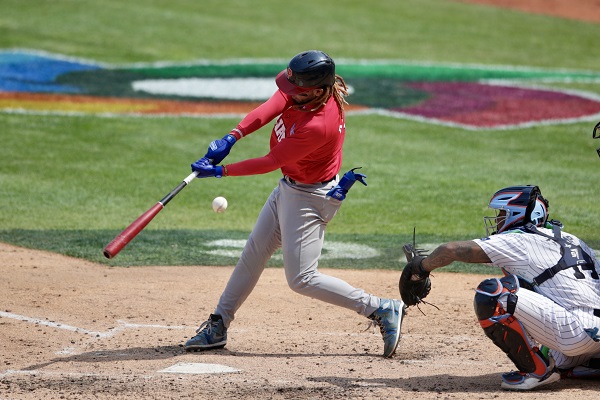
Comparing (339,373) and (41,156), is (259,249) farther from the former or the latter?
(41,156)

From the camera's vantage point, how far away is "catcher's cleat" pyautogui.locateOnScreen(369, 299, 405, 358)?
618 centimetres

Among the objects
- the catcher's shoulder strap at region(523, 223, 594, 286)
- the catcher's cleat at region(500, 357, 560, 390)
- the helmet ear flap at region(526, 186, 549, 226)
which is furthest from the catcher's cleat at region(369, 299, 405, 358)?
the helmet ear flap at region(526, 186, 549, 226)

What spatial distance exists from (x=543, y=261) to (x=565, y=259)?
125 mm

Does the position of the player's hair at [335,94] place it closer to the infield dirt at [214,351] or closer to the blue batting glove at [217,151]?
the blue batting glove at [217,151]

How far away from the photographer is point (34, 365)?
602 cm

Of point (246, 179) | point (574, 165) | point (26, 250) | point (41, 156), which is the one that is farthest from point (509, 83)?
point (26, 250)

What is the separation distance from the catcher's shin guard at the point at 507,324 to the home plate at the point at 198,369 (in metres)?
1.59

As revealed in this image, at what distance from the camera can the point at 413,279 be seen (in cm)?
585

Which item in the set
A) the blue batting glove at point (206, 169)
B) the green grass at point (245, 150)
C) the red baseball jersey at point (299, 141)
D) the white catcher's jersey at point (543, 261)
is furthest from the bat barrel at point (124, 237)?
the green grass at point (245, 150)

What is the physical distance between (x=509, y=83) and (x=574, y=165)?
506 cm

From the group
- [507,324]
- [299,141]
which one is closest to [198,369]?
[299,141]

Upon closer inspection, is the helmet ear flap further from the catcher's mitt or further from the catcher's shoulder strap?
the catcher's mitt

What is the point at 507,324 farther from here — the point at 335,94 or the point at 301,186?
the point at 335,94

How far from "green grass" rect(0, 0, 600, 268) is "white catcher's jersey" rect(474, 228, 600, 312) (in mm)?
3662
